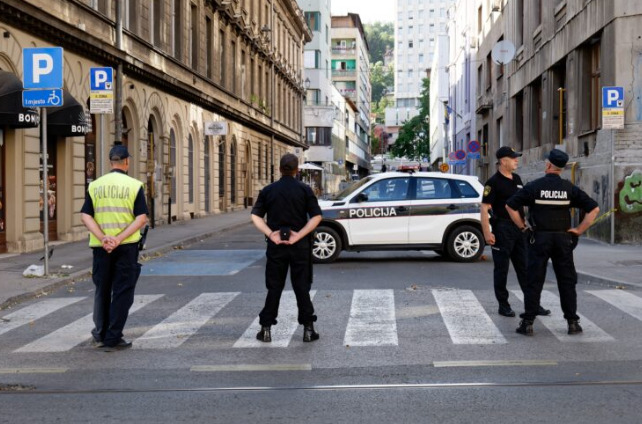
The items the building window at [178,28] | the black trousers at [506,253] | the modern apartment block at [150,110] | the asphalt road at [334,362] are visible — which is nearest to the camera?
the asphalt road at [334,362]

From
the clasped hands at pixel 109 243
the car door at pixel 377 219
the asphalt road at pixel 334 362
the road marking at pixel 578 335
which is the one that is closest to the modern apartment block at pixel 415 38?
the car door at pixel 377 219

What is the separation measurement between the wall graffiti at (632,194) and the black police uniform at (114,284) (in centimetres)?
1293

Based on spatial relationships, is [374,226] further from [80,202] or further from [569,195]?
[80,202]

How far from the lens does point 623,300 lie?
33.2ft

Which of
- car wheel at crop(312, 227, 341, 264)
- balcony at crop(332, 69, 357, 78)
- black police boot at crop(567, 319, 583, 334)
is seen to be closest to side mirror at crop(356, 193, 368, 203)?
car wheel at crop(312, 227, 341, 264)

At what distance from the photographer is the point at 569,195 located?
7.77 m

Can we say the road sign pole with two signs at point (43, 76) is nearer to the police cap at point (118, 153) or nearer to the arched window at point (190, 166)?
the police cap at point (118, 153)

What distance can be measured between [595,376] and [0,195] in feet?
44.2

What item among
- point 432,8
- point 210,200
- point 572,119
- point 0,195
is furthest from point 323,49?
point 432,8

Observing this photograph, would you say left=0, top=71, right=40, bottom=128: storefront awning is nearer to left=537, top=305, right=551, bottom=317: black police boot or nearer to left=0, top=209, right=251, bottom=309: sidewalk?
left=0, top=209, right=251, bottom=309: sidewalk

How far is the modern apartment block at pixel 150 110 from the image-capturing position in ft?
54.8

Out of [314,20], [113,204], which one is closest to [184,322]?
[113,204]

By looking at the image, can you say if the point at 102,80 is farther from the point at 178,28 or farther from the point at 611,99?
the point at 178,28

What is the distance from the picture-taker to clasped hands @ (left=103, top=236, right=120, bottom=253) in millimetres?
7211
